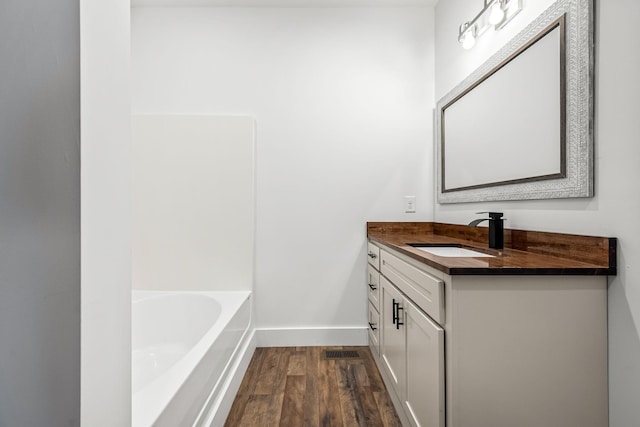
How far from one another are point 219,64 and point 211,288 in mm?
1681

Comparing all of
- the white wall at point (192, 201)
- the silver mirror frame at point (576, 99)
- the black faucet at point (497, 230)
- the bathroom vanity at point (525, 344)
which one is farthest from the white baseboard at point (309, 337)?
the silver mirror frame at point (576, 99)

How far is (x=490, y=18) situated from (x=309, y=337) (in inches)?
89.8

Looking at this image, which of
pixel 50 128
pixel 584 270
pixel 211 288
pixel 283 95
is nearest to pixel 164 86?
pixel 283 95

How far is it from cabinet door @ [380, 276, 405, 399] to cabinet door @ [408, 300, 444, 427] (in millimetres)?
92

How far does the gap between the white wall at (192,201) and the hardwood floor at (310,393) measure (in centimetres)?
63

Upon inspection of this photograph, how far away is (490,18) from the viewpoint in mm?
1629

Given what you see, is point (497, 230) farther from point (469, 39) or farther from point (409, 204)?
point (469, 39)

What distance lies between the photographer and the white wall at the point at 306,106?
8.09 ft

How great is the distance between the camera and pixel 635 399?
3.18ft

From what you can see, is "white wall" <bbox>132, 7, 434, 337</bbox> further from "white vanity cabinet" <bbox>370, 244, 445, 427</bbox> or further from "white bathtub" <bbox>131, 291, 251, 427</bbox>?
"white vanity cabinet" <bbox>370, 244, 445, 427</bbox>

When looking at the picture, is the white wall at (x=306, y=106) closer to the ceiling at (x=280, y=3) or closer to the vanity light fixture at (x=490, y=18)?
the ceiling at (x=280, y=3)

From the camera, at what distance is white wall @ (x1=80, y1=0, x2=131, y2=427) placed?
0.49 metres

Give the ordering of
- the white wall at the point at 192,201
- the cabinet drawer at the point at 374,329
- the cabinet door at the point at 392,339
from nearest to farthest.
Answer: the cabinet door at the point at 392,339 → the cabinet drawer at the point at 374,329 → the white wall at the point at 192,201

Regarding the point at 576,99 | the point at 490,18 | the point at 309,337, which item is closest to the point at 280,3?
the point at 490,18
